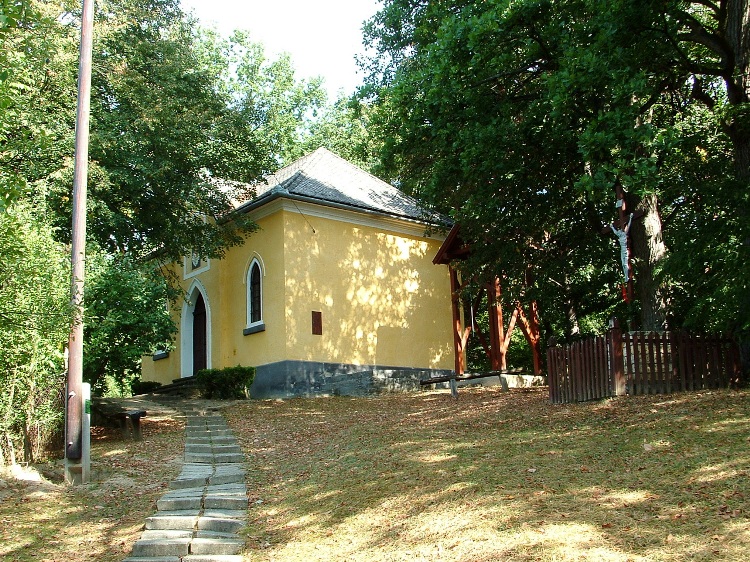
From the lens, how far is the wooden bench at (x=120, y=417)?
15312 millimetres

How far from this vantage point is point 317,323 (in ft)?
73.2

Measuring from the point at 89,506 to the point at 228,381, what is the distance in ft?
36.4

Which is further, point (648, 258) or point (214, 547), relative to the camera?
point (648, 258)

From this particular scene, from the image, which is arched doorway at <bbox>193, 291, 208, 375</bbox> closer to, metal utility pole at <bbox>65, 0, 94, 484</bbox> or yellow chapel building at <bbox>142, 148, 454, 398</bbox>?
yellow chapel building at <bbox>142, 148, 454, 398</bbox>

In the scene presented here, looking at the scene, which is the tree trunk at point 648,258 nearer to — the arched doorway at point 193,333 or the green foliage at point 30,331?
the green foliage at point 30,331

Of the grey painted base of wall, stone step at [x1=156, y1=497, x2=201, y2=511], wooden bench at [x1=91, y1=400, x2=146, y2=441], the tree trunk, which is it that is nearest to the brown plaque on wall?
the grey painted base of wall

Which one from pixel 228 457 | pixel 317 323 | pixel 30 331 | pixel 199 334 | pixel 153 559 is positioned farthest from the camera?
pixel 199 334

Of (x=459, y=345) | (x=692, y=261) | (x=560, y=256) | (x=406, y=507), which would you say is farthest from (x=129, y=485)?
(x=459, y=345)

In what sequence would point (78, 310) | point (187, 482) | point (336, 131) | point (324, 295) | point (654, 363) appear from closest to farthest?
point (187, 482) < point (78, 310) < point (654, 363) < point (324, 295) < point (336, 131)

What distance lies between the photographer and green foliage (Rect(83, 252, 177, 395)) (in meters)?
15.0

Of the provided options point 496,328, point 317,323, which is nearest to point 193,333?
point 317,323

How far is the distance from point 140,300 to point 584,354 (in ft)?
29.2

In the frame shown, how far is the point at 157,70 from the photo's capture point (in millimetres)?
19453

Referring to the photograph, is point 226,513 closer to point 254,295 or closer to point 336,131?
point 254,295
